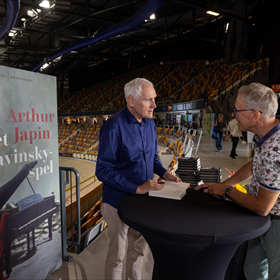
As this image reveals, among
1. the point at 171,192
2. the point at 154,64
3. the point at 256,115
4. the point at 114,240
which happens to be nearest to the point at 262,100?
the point at 256,115

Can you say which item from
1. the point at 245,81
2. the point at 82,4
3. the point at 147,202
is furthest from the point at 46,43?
the point at 147,202

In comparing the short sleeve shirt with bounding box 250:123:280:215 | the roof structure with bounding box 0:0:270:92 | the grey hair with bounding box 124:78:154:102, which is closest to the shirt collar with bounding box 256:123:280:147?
the short sleeve shirt with bounding box 250:123:280:215

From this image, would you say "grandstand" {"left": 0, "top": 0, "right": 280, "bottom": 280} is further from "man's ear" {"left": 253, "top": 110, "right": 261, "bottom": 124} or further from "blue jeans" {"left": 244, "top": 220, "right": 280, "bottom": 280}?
"man's ear" {"left": 253, "top": 110, "right": 261, "bottom": 124}

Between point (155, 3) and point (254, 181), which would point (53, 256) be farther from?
point (155, 3)

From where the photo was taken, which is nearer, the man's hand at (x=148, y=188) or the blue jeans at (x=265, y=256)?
the blue jeans at (x=265, y=256)

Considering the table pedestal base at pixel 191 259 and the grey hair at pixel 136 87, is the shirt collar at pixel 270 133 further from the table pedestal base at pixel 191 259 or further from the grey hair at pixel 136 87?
the grey hair at pixel 136 87

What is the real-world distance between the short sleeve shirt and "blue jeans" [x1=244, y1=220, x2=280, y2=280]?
0.52 feet

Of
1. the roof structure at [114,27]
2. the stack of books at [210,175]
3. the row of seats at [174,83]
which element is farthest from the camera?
the row of seats at [174,83]

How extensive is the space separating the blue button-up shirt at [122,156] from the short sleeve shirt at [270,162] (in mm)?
714

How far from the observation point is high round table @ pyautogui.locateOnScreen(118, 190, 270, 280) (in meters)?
1.02

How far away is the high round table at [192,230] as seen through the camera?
40.1 inches

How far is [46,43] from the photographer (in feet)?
58.4

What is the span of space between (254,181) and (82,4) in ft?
40.4

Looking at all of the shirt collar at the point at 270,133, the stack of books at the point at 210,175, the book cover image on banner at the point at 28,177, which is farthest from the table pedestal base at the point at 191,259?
the stack of books at the point at 210,175
